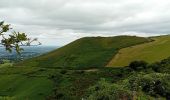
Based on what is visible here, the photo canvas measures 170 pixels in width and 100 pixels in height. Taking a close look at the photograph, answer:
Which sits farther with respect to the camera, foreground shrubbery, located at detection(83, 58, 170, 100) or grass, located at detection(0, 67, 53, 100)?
grass, located at detection(0, 67, 53, 100)

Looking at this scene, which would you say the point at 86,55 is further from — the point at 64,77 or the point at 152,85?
the point at 152,85

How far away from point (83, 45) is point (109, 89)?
159524 millimetres

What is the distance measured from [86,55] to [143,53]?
28.8 metres

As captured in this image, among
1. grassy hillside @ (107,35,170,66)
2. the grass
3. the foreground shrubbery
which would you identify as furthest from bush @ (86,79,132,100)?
grassy hillside @ (107,35,170,66)

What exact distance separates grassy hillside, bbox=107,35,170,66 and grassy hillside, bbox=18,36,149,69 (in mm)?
4469

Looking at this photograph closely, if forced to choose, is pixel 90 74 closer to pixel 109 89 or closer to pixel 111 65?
pixel 111 65

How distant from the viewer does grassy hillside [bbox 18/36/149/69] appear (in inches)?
6088

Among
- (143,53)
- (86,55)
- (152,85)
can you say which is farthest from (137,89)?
(86,55)

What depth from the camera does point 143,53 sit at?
152m

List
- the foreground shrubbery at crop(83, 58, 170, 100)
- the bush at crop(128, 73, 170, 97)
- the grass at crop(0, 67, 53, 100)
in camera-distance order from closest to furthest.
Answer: the foreground shrubbery at crop(83, 58, 170, 100) < the bush at crop(128, 73, 170, 97) < the grass at crop(0, 67, 53, 100)

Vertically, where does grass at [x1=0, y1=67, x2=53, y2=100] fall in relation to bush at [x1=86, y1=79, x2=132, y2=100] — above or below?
below

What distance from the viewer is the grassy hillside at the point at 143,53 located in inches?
5630

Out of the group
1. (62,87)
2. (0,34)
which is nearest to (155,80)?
(0,34)

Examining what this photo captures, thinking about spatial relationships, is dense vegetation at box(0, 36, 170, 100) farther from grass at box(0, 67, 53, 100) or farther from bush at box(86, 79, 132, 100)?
bush at box(86, 79, 132, 100)
